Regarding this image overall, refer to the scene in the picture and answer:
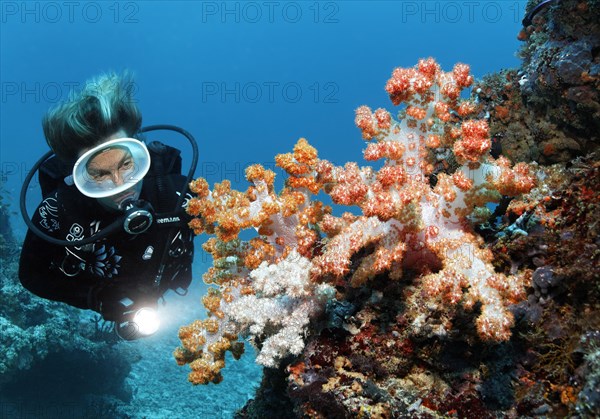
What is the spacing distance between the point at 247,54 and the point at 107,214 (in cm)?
16177

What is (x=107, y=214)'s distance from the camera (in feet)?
15.8

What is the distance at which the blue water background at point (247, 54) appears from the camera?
413ft

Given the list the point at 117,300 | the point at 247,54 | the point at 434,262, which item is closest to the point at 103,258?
the point at 117,300

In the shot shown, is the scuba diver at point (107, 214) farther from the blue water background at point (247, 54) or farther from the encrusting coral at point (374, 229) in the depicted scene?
the blue water background at point (247, 54)

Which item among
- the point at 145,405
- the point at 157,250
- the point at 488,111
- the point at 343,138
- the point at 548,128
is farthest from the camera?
the point at 343,138

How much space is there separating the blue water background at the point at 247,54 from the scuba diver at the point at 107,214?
116 metres

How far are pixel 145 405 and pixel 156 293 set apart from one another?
8359 mm

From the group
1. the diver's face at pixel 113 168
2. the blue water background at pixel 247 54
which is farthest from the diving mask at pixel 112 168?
the blue water background at pixel 247 54

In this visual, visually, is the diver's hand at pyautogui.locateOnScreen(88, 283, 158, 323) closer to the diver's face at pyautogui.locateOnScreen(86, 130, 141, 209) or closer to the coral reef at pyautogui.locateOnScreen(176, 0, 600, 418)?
the diver's face at pyautogui.locateOnScreen(86, 130, 141, 209)

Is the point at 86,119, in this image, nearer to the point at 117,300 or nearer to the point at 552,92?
the point at 117,300

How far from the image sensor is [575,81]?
3.24 m

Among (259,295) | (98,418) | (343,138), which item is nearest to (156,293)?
(259,295)

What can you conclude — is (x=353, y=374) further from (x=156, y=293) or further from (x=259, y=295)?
(x=156, y=293)

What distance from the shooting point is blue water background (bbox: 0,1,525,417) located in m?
126
